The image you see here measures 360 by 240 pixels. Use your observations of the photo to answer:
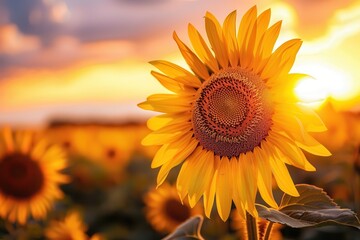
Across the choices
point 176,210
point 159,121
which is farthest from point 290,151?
point 176,210

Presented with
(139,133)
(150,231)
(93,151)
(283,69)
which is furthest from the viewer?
(139,133)

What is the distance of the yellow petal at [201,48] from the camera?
8.48ft

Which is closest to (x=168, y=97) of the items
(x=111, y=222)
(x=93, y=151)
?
(x=111, y=222)

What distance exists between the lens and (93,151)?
12.4 m

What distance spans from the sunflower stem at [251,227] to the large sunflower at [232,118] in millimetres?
34

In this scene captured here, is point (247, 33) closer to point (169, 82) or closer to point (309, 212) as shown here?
point (169, 82)

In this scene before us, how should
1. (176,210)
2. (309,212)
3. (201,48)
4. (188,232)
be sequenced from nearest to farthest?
1. (309,212)
2. (201,48)
3. (188,232)
4. (176,210)

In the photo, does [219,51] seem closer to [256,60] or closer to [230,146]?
[256,60]

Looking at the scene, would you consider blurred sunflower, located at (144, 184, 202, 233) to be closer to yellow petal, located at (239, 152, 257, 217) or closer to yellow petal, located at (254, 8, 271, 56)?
yellow petal, located at (239, 152, 257, 217)

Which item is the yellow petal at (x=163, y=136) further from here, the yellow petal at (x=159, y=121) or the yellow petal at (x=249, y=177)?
the yellow petal at (x=249, y=177)

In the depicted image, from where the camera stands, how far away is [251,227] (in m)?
2.42

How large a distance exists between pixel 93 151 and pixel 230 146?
32.5ft

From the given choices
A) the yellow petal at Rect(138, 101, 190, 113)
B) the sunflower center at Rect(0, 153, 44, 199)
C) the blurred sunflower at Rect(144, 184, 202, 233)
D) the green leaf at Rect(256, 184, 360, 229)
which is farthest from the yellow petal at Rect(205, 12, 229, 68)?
the blurred sunflower at Rect(144, 184, 202, 233)

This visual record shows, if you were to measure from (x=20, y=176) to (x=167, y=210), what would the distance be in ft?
4.96
